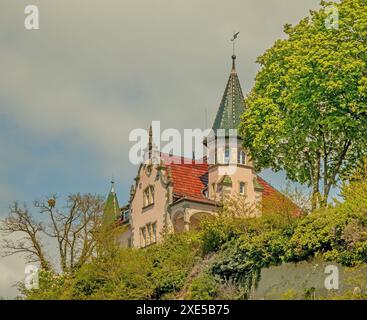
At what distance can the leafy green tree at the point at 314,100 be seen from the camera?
39219mm

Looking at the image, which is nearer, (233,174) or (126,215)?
(233,174)

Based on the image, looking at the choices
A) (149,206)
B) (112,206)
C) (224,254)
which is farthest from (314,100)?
(112,206)

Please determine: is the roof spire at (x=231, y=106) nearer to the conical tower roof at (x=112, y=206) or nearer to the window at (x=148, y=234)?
the window at (x=148, y=234)

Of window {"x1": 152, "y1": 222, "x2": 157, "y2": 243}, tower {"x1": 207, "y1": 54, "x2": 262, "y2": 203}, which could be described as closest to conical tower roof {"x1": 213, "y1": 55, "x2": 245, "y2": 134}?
tower {"x1": 207, "y1": 54, "x2": 262, "y2": 203}

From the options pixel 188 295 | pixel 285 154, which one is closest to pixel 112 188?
pixel 285 154

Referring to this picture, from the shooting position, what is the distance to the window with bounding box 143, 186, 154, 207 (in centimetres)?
5775

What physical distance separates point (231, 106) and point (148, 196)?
866cm

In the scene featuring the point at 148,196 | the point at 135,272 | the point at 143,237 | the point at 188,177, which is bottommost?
the point at 135,272

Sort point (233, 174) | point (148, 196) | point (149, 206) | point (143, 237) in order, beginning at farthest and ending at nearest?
point (148, 196) < point (143, 237) < point (149, 206) < point (233, 174)

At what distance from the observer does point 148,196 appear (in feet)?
191

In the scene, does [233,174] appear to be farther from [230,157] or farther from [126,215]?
[126,215]

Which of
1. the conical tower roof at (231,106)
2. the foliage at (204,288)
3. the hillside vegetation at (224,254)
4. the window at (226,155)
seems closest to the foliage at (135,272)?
the hillside vegetation at (224,254)

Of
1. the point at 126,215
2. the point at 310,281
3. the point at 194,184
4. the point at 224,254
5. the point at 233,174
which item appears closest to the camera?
the point at 310,281
